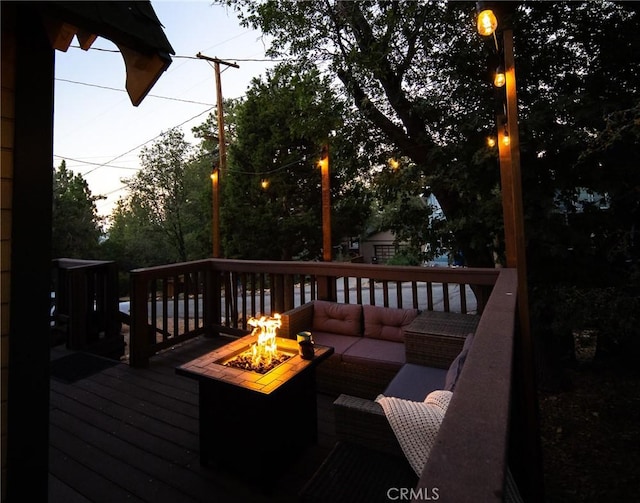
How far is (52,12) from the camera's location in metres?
1.22

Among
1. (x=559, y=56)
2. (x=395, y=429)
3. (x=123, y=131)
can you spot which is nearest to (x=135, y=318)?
(x=395, y=429)

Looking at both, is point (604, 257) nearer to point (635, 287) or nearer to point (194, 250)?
point (635, 287)

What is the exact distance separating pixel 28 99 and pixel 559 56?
514cm

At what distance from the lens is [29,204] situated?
1347 mm

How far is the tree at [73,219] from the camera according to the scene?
13.9 metres

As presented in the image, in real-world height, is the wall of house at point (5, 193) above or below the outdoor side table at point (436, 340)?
above

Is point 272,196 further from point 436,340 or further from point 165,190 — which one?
point 436,340

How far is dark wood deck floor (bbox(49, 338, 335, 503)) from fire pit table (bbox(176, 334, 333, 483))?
0.04 metres

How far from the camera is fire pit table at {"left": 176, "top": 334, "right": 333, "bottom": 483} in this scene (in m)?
1.85

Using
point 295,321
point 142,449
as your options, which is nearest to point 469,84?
point 295,321

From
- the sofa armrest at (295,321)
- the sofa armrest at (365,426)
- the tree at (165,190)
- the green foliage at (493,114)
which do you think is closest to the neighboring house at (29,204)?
the sofa armrest at (365,426)

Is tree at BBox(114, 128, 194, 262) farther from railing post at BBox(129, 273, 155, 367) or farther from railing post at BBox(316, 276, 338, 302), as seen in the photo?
railing post at BBox(316, 276, 338, 302)

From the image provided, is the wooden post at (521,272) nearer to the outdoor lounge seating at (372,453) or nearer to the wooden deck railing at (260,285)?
the wooden deck railing at (260,285)

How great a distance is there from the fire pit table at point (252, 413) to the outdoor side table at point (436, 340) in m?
0.79
